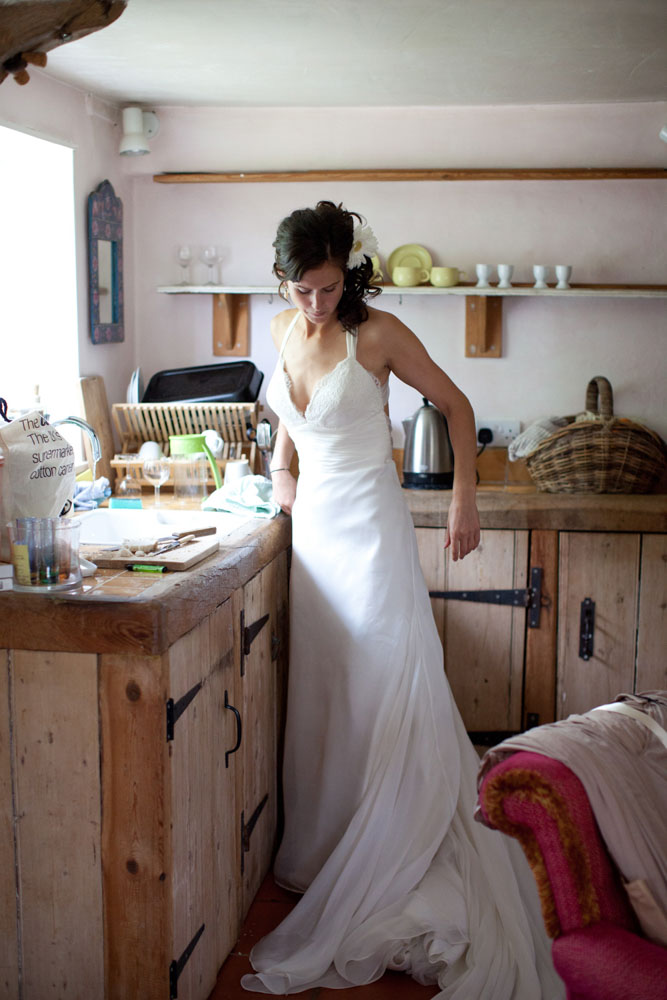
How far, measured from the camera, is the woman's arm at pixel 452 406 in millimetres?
2455

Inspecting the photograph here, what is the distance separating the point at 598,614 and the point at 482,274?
1.27m

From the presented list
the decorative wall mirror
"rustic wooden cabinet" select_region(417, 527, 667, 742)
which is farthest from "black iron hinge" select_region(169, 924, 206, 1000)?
the decorative wall mirror

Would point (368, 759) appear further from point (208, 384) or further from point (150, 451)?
point (208, 384)

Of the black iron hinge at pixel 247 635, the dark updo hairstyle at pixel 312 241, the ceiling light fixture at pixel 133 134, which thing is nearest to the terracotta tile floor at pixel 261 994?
the black iron hinge at pixel 247 635

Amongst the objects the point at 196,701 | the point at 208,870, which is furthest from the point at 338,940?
the point at 196,701

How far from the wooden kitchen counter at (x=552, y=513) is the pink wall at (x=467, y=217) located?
0.72 metres

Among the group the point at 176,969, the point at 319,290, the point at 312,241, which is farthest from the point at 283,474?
the point at 176,969

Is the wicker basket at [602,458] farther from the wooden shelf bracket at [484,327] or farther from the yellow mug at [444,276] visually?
the yellow mug at [444,276]

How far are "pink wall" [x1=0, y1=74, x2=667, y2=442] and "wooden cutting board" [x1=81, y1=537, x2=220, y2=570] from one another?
1.62 meters

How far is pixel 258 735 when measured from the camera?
2.49 m

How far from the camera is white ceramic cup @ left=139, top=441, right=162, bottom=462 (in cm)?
338

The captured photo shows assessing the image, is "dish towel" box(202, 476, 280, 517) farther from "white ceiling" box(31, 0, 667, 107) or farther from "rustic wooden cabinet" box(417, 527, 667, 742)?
"white ceiling" box(31, 0, 667, 107)

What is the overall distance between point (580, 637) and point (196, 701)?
1.61 metres

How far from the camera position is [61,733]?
5.78 feet
